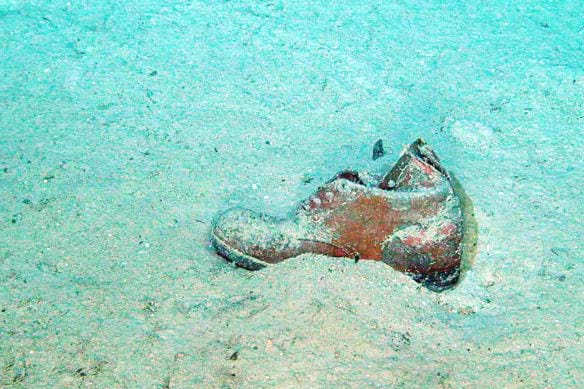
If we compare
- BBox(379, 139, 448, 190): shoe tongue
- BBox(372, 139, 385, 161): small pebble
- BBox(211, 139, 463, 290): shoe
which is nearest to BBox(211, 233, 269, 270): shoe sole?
BBox(211, 139, 463, 290): shoe

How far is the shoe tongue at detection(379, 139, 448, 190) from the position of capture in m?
2.35

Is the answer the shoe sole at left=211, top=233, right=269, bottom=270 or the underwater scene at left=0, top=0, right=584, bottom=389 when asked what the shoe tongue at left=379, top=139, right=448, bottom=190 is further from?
the shoe sole at left=211, top=233, right=269, bottom=270

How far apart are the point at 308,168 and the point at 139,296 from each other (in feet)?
4.55

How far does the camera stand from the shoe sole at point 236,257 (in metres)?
2.50

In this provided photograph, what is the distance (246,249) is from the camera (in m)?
2.50

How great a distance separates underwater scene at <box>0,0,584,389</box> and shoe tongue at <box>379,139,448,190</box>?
1 centimetres

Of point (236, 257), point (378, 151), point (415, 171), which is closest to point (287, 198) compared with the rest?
point (236, 257)

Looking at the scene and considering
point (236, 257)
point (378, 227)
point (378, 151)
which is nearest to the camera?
point (378, 227)

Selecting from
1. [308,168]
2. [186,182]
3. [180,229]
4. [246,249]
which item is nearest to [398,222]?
[246,249]

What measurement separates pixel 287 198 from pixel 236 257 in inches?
24.3

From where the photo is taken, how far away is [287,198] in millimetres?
2998

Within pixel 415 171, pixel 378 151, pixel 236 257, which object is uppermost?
pixel 415 171

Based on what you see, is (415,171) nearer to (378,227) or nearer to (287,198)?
(378,227)

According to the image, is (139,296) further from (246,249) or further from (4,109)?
(4,109)
